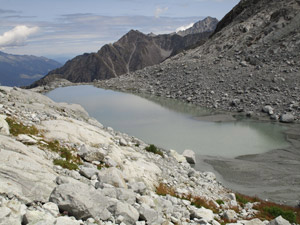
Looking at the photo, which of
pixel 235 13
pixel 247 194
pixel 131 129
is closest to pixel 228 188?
→ pixel 247 194

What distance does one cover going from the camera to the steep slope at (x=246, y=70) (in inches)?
2147

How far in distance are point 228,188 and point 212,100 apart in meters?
37.6

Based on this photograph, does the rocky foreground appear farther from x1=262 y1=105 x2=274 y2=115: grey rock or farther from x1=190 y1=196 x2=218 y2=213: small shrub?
x1=262 y1=105 x2=274 y2=115: grey rock

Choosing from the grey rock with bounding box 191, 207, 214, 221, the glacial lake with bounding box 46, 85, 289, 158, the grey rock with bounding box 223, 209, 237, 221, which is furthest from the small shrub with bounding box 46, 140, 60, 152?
the glacial lake with bounding box 46, 85, 289, 158

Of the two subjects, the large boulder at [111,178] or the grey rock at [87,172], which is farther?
the grey rock at [87,172]

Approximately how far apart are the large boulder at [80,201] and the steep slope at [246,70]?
4321 cm

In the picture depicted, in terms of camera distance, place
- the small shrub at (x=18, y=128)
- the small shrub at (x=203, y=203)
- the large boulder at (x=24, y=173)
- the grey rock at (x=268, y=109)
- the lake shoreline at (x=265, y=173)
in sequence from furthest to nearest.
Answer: the grey rock at (x=268, y=109) → the lake shoreline at (x=265, y=173) → the small shrub at (x=203, y=203) → the small shrub at (x=18, y=128) → the large boulder at (x=24, y=173)

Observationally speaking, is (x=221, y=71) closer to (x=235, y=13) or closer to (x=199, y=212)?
(x=235, y=13)

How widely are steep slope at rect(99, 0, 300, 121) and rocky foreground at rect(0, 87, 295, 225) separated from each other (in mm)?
32947

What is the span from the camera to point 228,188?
23.5 meters

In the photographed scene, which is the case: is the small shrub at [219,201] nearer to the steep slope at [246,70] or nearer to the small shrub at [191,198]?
the small shrub at [191,198]

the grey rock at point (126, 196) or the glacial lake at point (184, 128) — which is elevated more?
the grey rock at point (126, 196)

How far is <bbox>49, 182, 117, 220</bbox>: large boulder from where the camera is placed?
906cm

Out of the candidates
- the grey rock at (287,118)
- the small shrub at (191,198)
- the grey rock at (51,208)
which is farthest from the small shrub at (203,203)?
the grey rock at (287,118)
